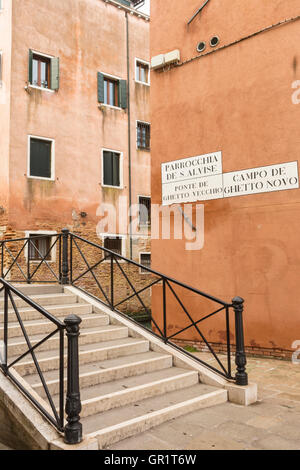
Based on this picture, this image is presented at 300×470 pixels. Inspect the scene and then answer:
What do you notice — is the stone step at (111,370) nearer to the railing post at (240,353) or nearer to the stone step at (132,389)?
the stone step at (132,389)

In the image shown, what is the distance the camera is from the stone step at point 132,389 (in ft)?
11.9

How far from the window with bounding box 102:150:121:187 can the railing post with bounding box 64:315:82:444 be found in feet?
37.0

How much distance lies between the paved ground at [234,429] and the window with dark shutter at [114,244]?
32.3ft

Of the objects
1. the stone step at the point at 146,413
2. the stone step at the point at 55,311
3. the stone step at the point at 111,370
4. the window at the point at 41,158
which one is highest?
the window at the point at 41,158

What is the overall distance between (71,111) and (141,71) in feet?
12.8

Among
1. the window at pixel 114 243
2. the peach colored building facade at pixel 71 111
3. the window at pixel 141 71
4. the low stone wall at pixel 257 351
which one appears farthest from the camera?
the window at pixel 141 71

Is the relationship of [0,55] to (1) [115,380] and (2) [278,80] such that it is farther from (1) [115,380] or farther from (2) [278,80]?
(1) [115,380]

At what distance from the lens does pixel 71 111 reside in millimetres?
13219

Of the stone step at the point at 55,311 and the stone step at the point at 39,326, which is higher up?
the stone step at the point at 55,311

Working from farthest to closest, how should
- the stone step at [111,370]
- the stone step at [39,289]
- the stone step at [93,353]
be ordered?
the stone step at [39,289], the stone step at [93,353], the stone step at [111,370]

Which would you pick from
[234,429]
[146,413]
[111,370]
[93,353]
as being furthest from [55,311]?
[234,429]

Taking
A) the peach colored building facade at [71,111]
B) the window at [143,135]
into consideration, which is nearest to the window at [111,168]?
the peach colored building facade at [71,111]
